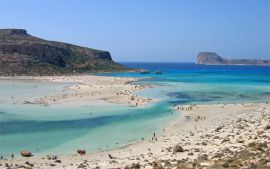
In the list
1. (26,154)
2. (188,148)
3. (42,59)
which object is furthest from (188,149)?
(42,59)

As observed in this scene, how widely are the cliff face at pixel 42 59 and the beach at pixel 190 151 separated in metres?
91.9

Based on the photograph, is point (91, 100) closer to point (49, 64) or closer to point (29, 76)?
point (29, 76)

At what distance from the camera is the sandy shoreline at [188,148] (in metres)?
23.9

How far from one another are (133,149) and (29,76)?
91410 mm

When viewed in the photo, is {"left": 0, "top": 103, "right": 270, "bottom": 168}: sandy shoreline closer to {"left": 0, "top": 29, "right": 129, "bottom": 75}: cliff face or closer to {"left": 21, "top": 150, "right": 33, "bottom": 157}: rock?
{"left": 21, "top": 150, "right": 33, "bottom": 157}: rock

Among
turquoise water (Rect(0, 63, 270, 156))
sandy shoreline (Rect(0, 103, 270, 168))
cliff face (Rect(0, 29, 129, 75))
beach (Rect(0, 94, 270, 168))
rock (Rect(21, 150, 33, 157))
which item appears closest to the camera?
beach (Rect(0, 94, 270, 168))

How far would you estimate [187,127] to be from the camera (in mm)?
39156

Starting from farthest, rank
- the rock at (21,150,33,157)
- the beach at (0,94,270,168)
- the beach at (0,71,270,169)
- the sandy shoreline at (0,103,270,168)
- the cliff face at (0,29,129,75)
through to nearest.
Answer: the cliff face at (0,29,129,75)
the rock at (21,150,33,157)
the sandy shoreline at (0,103,270,168)
the beach at (0,71,270,169)
the beach at (0,94,270,168)

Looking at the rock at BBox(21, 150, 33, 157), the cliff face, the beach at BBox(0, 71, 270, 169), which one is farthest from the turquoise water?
the cliff face

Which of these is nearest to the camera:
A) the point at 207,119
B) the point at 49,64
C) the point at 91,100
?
the point at 207,119

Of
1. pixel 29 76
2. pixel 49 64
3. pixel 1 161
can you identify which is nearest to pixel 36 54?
pixel 49 64

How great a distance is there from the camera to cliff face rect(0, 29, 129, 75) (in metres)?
128

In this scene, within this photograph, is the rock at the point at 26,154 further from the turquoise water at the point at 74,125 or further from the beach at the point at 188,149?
the turquoise water at the point at 74,125

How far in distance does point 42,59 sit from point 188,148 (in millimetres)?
118649
